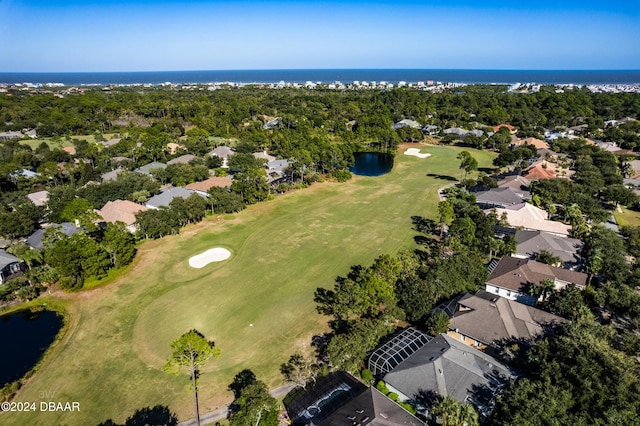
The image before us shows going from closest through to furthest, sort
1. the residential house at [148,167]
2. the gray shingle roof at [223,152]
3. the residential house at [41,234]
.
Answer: the residential house at [41,234] → the residential house at [148,167] → the gray shingle roof at [223,152]

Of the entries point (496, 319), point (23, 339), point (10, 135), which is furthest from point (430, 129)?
point (10, 135)

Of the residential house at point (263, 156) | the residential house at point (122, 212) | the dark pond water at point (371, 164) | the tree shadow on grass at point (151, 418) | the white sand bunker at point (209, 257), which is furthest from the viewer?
the dark pond water at point (371, 164)

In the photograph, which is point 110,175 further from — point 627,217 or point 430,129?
point 430,129

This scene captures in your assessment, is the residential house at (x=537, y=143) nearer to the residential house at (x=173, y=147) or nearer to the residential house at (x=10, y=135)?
the residential house at (x=173, y=147)

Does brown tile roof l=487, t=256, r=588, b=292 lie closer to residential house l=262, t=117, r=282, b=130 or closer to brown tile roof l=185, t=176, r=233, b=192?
brown tile roof l=185, t=176, r=233, b=192

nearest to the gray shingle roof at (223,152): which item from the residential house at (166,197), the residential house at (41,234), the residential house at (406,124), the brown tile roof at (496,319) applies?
the residential house at (166,197)
